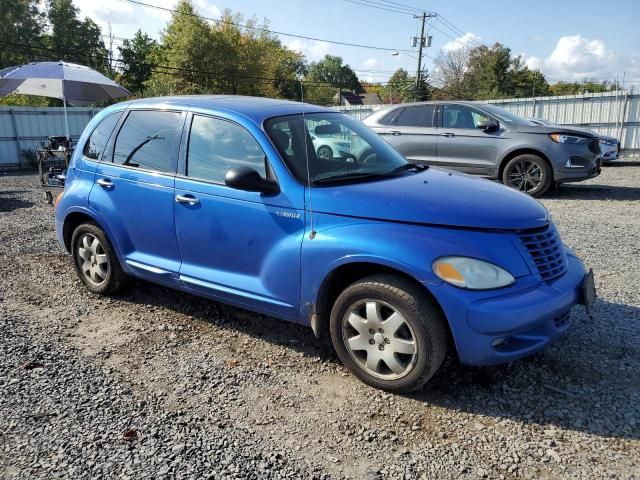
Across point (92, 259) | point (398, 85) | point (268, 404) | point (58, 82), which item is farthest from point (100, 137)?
point (398, 85)

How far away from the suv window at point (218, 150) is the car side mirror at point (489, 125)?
6.70 meters

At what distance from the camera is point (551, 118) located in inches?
708

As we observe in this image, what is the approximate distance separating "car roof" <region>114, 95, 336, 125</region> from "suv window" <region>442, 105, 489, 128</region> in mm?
6037

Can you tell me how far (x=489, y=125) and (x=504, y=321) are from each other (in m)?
7.24

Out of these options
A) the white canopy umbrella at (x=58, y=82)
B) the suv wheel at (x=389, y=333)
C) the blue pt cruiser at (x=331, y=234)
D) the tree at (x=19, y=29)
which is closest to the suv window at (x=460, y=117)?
the blue pt cruiser at (x=331, y=234)

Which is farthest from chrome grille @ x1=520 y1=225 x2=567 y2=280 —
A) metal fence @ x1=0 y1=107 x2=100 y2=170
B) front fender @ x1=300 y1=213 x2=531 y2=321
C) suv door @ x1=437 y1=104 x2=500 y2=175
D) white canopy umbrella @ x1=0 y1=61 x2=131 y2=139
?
metal fence @ x1=0 y1=107 x2=100 y2=170

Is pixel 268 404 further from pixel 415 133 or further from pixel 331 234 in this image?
pixel 415 133

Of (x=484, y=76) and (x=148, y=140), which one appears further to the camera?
(x=484, y=76)

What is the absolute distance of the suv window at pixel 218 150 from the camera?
3.70 meters

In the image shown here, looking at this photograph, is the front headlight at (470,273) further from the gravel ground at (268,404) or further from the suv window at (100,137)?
the suv window at (100,137)

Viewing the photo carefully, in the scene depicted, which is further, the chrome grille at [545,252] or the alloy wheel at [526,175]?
the alloy wheel at [526,175]

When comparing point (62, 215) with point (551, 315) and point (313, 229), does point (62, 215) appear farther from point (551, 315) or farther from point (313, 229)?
point (551, 315)

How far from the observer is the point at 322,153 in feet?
12.4

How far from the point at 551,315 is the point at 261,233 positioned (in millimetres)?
1871
